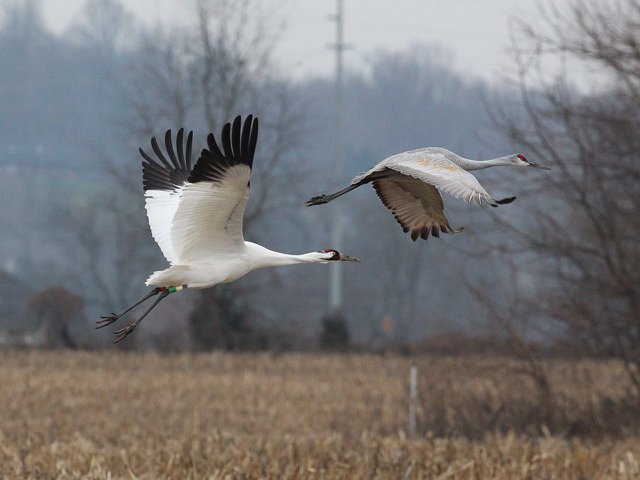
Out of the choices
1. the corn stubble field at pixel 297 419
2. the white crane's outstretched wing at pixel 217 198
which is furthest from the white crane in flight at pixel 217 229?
the corn stubble field at pixel 297 419

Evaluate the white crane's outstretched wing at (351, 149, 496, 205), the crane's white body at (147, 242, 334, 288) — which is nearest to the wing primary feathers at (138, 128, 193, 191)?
the crane's white body at (147, 242, 334, 288)

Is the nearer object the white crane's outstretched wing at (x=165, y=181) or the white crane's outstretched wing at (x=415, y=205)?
the white crane's outstretched wing at (x=415, y=205)

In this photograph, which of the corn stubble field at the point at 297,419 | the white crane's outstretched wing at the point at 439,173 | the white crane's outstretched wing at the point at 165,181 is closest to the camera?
the white crane's outstretched wing at the point at 439,173

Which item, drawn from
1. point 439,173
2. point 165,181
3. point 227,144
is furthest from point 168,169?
point 439,173

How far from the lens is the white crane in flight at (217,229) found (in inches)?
282

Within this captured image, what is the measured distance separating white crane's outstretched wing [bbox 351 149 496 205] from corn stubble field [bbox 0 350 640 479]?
3.98 meters

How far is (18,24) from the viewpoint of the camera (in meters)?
111

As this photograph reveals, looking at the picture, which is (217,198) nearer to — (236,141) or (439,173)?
(236,141)

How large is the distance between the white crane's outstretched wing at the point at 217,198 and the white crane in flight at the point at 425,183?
0.49 meters

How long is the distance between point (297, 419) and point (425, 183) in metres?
10.6

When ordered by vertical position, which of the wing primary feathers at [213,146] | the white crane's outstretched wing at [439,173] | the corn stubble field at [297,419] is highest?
the wing primary feathers at [213,146]

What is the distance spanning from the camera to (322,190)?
216ft

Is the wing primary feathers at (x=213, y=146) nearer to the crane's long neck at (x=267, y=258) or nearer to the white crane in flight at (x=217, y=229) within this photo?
the white crane in flight at (x=217, y=229)

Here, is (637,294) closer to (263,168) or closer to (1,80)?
(263,168)
